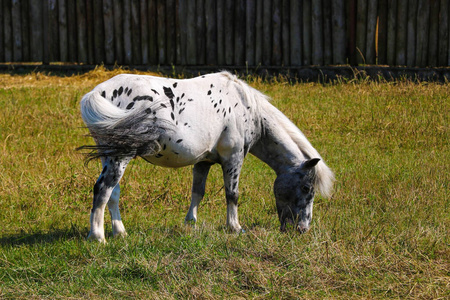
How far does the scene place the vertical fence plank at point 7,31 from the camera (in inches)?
558

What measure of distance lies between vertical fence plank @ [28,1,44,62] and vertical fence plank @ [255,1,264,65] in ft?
16.5

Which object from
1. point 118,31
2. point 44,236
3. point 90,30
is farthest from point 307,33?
point 44,236

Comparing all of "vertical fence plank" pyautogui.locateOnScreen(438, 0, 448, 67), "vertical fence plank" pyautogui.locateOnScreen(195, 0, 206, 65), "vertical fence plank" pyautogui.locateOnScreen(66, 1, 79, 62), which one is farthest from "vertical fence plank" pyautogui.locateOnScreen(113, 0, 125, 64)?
"vertical fence plank" pyautogui.locateOnScreen(438, 0, 448, 67)

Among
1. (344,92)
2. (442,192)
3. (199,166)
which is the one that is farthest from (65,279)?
(344,92)

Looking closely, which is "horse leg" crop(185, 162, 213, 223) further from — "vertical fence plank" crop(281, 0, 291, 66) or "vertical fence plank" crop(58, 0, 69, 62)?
"vertical fence plank" crop(58, 0, 69, 62)

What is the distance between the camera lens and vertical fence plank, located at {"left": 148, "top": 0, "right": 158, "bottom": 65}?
1352 cm

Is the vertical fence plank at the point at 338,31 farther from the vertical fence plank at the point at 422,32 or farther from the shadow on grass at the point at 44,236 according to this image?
the shadow on grass at the point at 44,236

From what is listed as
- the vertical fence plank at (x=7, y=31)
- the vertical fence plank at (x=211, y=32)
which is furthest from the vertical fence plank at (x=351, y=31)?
the vertical fence plank at (x=7, y=31)

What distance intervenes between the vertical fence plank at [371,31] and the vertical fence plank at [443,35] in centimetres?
122

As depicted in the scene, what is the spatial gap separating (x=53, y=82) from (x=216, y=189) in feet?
22.5

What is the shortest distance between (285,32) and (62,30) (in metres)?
5.08

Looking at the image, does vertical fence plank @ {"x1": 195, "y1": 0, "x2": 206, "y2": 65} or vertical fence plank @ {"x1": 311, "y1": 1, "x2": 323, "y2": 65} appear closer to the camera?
vertical fence plank @ {"x1": 311, "y1": 1, "x2": 323, "y2": 65}

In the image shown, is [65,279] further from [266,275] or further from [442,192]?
[442,192]

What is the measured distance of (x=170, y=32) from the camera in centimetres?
1353
